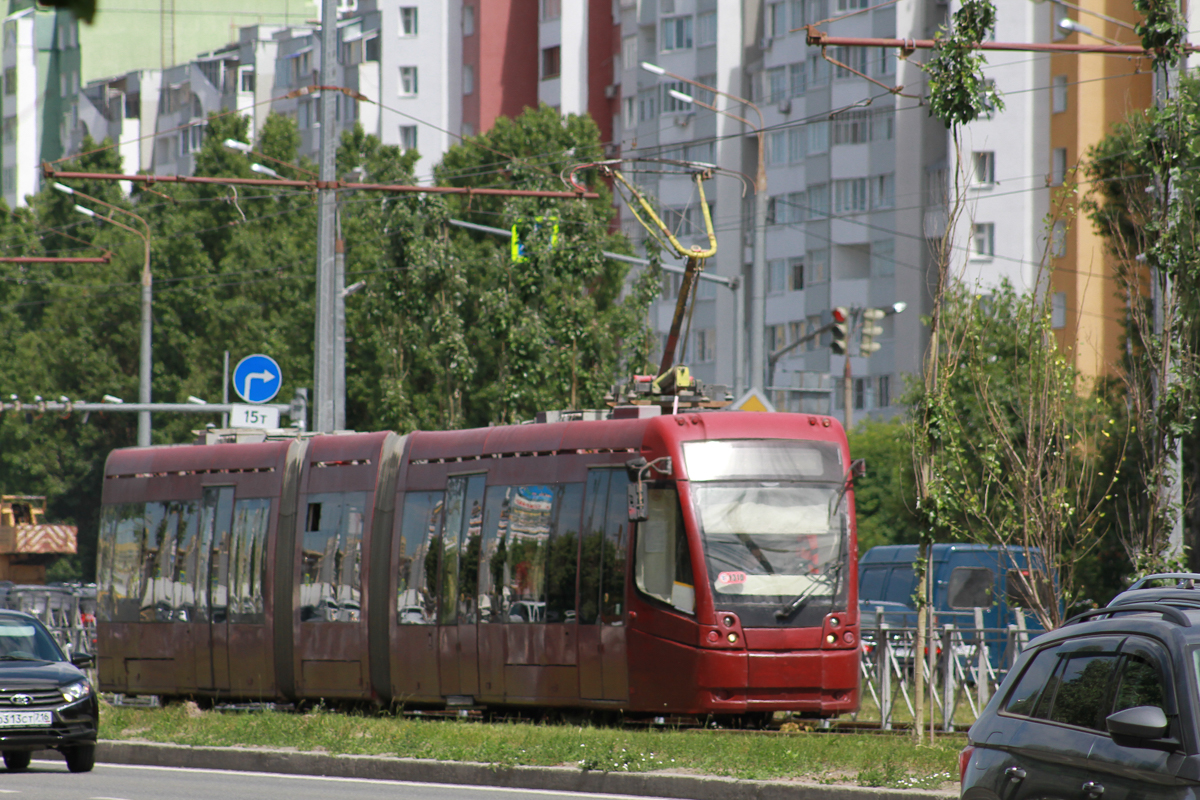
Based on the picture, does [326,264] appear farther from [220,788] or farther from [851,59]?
[851,59]

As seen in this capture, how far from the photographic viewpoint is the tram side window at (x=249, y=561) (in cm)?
2253

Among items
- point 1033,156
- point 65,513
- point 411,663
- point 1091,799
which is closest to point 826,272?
point 1033,156

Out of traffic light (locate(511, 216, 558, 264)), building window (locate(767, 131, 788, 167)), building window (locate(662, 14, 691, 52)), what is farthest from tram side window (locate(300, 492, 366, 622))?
building window (locate(662, 14, 691, 52))

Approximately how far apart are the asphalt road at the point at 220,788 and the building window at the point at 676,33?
5821 centimetres

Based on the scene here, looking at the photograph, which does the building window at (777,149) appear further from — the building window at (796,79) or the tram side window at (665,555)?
the tram side window at (665,555)

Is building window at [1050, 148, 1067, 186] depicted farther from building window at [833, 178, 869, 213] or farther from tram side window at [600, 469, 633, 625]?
tram side window at [600, 469, 633, 625]

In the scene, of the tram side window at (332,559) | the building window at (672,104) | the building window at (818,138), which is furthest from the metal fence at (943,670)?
the building window at (672,104)

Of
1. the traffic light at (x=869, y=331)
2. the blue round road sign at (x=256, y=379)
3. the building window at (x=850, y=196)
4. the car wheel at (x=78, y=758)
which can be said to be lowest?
the car wheel at (x=78, y=758)

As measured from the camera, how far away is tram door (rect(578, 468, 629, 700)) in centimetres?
1855

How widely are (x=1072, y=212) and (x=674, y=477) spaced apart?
4.18m

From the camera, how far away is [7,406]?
161 ft

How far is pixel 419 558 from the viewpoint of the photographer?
68.7ft

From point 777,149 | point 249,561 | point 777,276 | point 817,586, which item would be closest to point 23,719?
point 249,561

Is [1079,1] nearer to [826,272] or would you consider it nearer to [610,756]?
[826,272]
